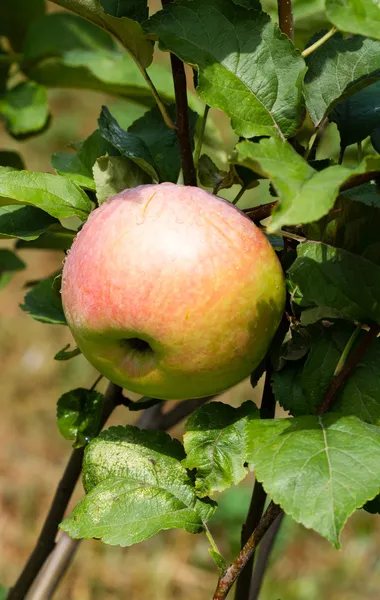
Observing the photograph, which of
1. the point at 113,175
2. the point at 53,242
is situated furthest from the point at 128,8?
the point at 53,242

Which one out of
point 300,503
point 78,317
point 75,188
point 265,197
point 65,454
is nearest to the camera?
point 300,503

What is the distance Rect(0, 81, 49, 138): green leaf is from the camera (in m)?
1.35

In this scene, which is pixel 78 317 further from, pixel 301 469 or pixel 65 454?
pixel 65 454

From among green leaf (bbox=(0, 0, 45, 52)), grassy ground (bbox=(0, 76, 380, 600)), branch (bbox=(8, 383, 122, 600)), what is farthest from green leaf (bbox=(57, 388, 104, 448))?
grassy ground (bbox=(0, 76, 380, 600))

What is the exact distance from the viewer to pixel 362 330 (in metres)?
0.80

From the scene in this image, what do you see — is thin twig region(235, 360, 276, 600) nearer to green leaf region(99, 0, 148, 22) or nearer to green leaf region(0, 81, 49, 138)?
green leaf region(99, 0, 148, 22)

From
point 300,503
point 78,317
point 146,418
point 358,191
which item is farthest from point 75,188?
point 146,418

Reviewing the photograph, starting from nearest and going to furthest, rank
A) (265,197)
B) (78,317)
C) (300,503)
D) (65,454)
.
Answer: (300,503) → (78,317) → (265,197) → (65,454)

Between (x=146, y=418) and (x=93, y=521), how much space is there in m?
0.49

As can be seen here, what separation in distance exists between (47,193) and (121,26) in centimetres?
19

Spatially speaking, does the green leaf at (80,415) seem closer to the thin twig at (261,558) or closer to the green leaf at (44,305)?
the green leaf at (44,305)

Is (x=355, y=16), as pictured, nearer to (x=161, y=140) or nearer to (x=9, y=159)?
(x=161, y=140)

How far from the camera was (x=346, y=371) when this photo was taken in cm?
76

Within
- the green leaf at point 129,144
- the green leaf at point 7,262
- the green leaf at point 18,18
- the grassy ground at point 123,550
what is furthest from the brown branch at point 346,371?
the grassy ground at point 123,550
